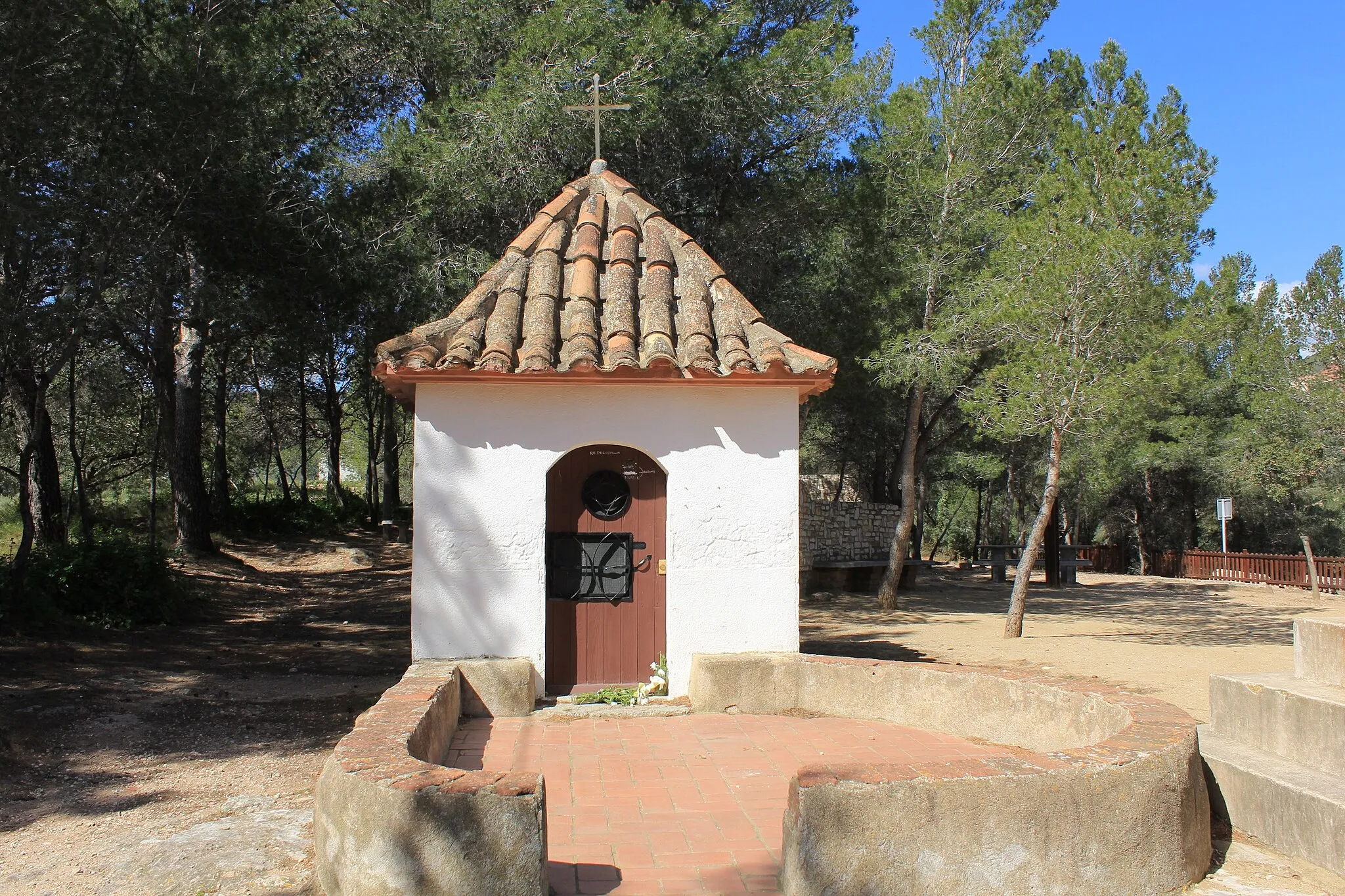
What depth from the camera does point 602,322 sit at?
8.56 meters

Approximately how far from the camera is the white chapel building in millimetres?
7844

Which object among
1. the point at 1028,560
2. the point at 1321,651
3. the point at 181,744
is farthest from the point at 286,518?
the point at 1321,651

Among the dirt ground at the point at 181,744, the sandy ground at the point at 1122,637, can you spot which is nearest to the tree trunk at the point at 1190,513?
the sandy ground at the point at 1122,637

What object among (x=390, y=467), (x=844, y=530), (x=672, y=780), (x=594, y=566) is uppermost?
(x=390, y=467)

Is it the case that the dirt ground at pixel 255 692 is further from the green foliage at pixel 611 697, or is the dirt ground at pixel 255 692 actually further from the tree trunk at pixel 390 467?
the tree trunk at pixel 390 467

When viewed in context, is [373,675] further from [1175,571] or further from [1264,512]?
[1264,512]

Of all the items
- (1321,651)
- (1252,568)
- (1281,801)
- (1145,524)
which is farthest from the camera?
(1145,524)

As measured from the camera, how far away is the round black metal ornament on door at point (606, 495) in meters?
8.37

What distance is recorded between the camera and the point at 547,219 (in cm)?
1018

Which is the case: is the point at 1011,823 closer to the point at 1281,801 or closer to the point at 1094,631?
the point at 1281,801

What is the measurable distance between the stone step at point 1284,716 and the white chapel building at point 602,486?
9.67 ft

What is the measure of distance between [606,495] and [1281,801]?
496cm

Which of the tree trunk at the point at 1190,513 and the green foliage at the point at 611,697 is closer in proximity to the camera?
the green foliage at the point at 611,697

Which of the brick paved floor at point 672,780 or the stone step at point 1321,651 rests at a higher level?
the stone step at point 1321,651
